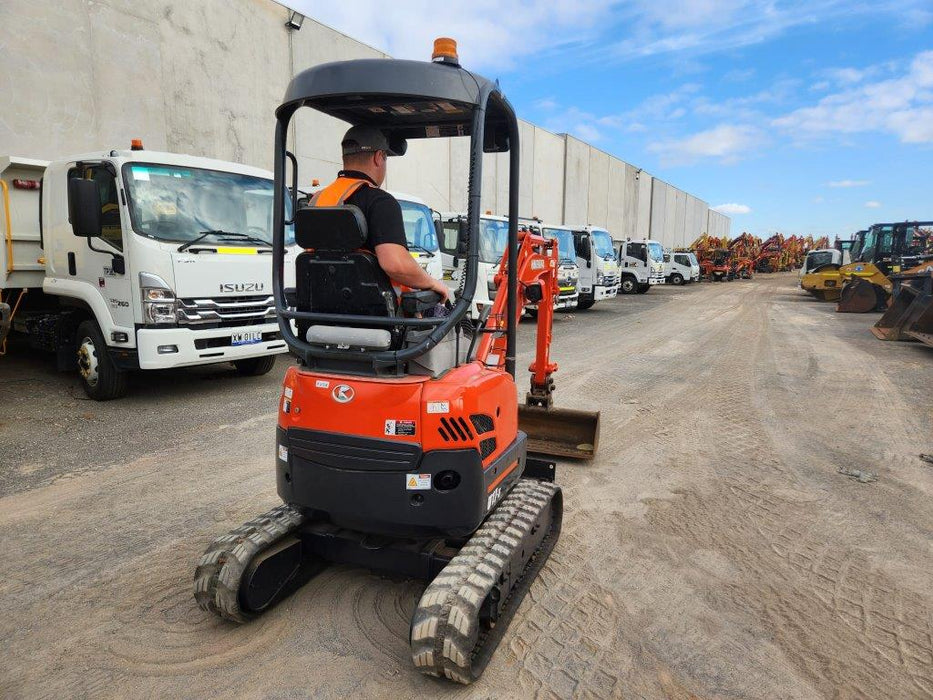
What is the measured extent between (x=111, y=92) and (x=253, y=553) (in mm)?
12109

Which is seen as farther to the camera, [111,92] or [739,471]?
[111,92]

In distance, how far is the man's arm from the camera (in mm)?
2680

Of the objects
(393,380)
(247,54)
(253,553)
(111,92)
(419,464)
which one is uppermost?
(247,54)

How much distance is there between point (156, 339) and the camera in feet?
20.8

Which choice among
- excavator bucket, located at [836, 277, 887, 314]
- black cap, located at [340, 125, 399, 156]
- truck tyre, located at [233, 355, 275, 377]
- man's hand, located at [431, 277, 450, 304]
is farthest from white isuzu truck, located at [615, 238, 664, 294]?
black cap, located at [340, 125, 399, 156]

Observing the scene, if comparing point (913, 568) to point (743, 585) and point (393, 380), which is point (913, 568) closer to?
point (743, 585)

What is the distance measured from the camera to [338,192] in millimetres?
2756

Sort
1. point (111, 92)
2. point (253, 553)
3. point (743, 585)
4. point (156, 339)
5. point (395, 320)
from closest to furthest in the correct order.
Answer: point (395, 320) < point (253, 553) < point (743, 585) < point (156, 339) < point (111, 92)

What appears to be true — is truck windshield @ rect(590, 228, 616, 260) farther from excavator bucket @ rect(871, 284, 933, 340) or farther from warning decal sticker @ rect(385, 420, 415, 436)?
warning decal sticker @ rect(385, 420, 415, 436)

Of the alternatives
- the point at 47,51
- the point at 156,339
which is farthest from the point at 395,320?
the point at 47,51

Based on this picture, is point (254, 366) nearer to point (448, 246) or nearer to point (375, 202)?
point (448, 246)

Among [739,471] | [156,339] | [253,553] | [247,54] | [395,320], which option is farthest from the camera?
[247,54]

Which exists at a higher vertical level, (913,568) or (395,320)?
(395,320)

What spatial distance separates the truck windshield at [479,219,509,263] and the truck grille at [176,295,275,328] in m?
6.26
